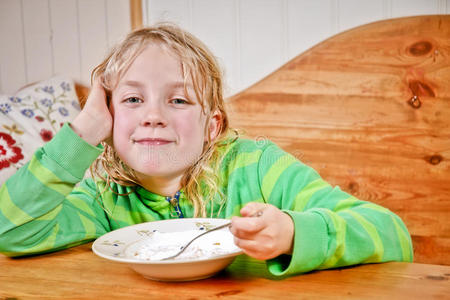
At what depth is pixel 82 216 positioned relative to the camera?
1027 millimetres

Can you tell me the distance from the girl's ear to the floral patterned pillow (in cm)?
96

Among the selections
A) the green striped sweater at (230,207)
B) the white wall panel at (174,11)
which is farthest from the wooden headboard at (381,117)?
the green striped sweater at (230,207)

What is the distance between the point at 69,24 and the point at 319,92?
114 cm

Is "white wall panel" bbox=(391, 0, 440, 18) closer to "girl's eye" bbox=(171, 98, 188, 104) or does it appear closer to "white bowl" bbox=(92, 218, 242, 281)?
"girl's eye" bbox=(171, 98, 188, 104)

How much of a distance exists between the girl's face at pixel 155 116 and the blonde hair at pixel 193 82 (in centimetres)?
2

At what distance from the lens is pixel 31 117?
1.89 metres

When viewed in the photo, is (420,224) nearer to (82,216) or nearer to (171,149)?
(171,149)

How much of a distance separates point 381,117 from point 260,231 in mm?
1028

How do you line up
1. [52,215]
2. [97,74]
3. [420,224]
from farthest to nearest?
[420,224], [97,74], [52,215]

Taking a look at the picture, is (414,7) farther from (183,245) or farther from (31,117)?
(31,117)

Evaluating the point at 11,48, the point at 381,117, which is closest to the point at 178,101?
the point at 381,117

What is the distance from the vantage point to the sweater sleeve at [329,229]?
70 centimetres

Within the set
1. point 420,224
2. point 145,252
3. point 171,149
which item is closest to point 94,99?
point 171,149

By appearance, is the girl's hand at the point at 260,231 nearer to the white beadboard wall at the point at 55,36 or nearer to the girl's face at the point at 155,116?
the girl's face at the point at 155,116
